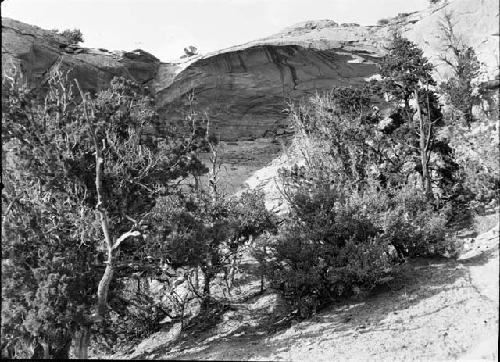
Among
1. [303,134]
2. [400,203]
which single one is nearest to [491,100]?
[303,134]

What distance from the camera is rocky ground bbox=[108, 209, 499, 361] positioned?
32.5 feet

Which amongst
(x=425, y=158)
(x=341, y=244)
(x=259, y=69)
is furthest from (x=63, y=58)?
(x=341, y=244)

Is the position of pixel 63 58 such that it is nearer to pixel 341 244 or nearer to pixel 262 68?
pixel 262 68

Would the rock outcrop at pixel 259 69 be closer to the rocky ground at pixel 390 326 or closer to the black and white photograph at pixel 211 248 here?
the black and white photograph at pixel 211 248

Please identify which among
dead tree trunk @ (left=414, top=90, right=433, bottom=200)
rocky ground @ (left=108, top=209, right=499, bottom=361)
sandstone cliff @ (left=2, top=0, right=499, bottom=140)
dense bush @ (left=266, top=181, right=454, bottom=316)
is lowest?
rocky ground @ (left=108, top=209, right=499, bottom=361)

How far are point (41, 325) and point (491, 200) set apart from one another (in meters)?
16.8

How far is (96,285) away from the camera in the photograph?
498 inches

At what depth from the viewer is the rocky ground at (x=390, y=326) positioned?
9.91 meters

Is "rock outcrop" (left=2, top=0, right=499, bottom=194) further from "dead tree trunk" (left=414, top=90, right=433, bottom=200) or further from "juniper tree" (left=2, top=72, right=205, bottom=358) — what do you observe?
"juniper tree" (left=2, top=72, right=205, bottom=358)

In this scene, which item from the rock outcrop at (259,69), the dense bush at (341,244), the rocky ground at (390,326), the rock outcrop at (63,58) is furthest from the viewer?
the rock outcrop at (259,69)

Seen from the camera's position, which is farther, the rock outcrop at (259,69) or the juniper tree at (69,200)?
the rock outcrop at (259,69)

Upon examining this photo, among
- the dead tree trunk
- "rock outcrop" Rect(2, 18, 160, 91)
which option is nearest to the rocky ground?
the dead tree trunk

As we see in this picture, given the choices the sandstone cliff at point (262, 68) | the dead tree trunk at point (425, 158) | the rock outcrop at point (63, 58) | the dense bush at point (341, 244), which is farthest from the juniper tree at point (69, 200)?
the sandstone cliff at point (262, 68)

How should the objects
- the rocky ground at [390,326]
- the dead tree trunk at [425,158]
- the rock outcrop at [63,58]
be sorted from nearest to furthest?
the rocky ground at [390,326]
the dead tree trunk at [425,158]
the rock outcrop at [63,58]
